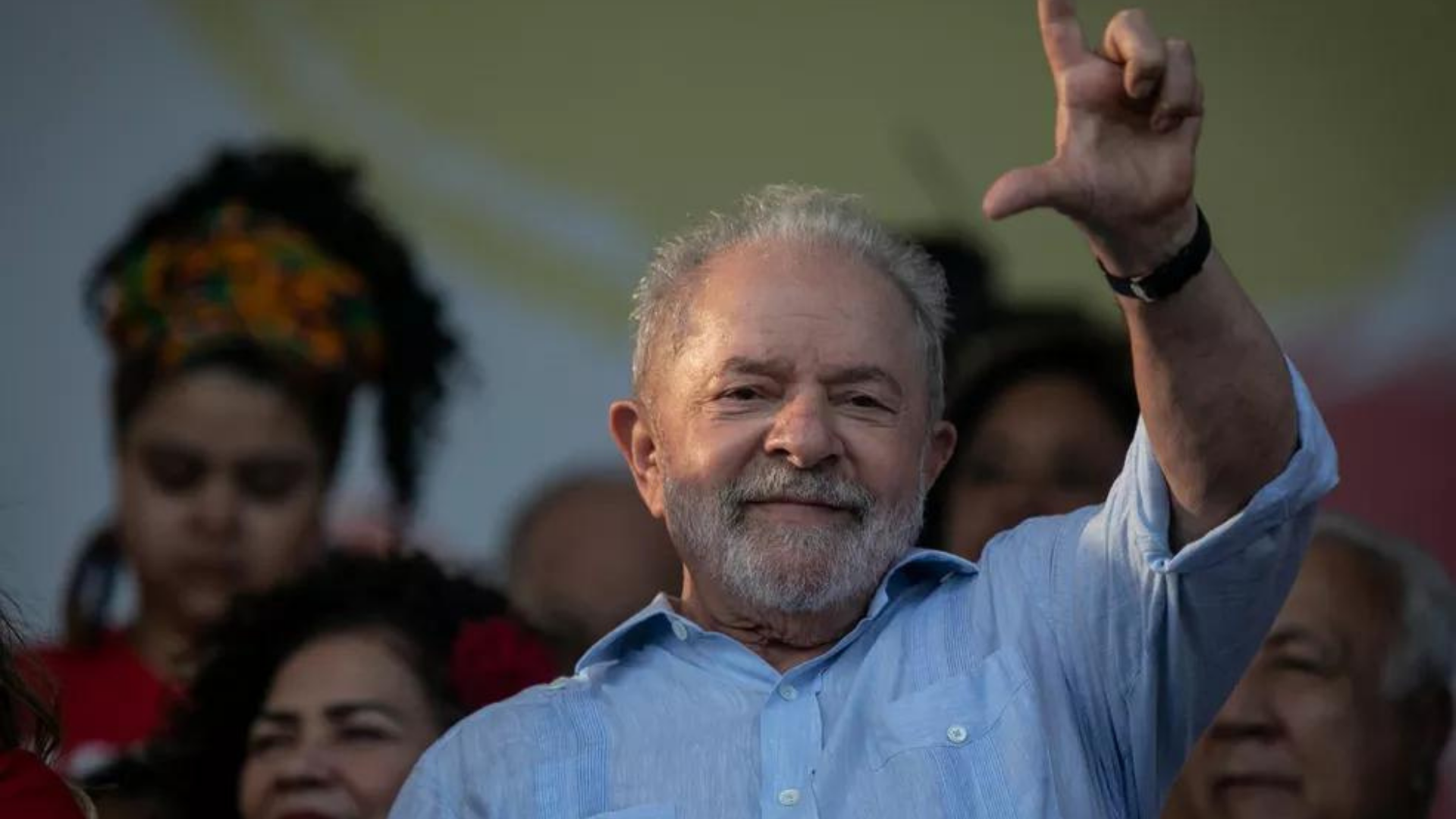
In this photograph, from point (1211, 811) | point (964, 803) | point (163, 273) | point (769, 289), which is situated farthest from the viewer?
point (163, 273)

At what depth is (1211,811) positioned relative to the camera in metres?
3.87

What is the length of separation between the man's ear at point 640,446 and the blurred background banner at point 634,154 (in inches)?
45.5

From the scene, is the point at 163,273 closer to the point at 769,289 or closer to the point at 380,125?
the point at 380,125

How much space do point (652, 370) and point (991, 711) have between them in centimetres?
63

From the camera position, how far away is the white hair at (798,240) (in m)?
2.90

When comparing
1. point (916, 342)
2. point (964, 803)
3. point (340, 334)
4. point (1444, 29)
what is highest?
point (1444, 29)

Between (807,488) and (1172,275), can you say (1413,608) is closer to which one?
(807,488)

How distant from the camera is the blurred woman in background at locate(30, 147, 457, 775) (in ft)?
13.4

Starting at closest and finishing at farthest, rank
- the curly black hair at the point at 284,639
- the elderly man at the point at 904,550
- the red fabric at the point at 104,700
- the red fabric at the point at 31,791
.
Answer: the elderly man at the point at 904,550
the red fabric at the point at 31,791
the curly black hair at the point at 284,639
the red fabric at the point at 104,700

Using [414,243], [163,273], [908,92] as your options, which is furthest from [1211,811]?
[163,273]

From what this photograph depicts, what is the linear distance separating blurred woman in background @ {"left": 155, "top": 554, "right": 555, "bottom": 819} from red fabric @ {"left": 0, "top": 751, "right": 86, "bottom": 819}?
2.93 ft

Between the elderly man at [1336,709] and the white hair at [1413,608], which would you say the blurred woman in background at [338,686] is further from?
the white hair at [1413,608]

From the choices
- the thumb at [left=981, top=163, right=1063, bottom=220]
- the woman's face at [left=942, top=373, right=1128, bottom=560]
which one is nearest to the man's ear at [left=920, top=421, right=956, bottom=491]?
the thumb at [left=981, top=163, right=1063, bottom=220]

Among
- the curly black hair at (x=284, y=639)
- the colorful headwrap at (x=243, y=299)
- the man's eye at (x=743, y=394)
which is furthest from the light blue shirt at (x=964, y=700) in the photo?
the colorful headwrap at (x=243, y=299)
